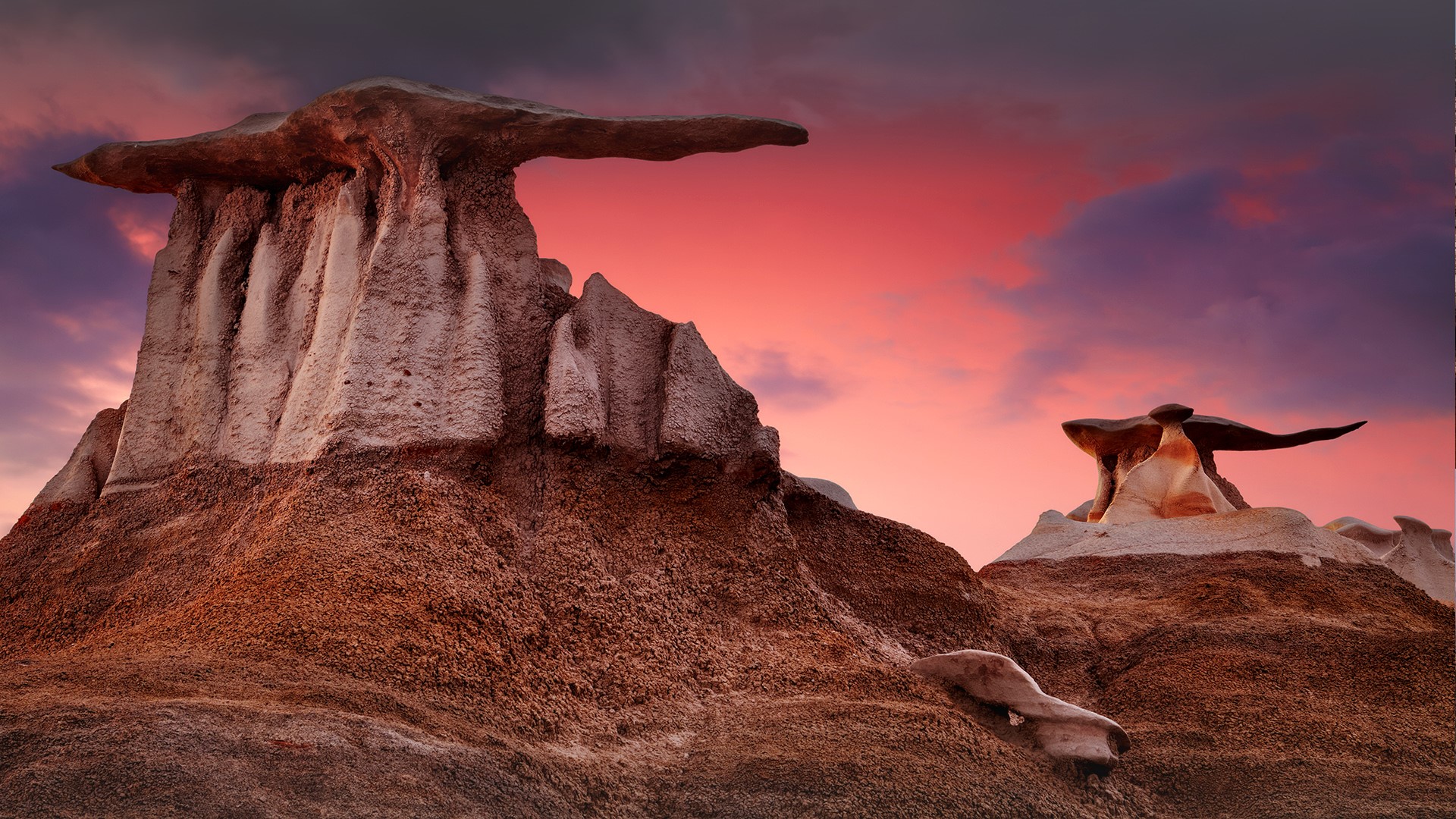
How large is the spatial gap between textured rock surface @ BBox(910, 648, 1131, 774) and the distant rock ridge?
2075 mm

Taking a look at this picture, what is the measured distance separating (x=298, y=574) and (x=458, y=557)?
2.93ft

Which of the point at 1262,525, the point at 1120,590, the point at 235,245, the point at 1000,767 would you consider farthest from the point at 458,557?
the point at 1262,525

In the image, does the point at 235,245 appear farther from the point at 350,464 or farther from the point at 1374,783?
the point at 1374,783

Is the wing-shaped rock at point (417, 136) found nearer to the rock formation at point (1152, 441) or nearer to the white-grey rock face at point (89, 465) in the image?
the white-grey rock face at point (89, 465)

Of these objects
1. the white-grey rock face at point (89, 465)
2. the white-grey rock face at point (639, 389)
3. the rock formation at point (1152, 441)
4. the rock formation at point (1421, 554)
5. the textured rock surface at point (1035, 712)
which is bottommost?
the textured rock surface at point (1035, 712)

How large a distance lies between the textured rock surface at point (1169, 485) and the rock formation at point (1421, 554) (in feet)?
7.07

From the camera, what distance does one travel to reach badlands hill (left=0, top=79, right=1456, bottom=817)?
5117 mm

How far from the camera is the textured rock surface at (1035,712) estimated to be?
6.76 metres

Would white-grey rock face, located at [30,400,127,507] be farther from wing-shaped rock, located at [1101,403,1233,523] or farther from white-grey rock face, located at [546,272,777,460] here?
wing-shaped rock, located at [1101,403,1233,523]

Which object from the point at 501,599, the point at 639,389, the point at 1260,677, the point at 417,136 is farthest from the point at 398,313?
the point at 1260,677

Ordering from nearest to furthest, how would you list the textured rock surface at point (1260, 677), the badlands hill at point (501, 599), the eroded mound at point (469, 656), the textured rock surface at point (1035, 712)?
the eroded mound at point (469, 656), the badlands hill at point (501, 599), the textured rock surface at point (1035, 712), the textured rock surface at point (1260, 677)

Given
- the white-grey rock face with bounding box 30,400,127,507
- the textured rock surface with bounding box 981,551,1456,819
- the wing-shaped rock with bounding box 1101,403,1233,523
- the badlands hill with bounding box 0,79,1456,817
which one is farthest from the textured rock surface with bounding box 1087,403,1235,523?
the white-grey rock face with bounding box 30,400,127,507

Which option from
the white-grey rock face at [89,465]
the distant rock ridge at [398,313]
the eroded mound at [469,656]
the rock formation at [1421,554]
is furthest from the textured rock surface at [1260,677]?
the white-grey rock face at [89,465]

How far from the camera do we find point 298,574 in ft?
19.9
